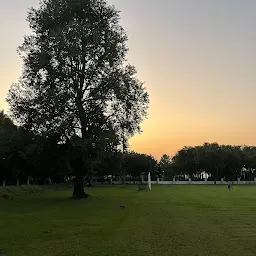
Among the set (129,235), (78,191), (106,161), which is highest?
(106,161)

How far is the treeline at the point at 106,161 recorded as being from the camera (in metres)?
35.9

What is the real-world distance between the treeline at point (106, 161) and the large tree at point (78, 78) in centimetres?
112

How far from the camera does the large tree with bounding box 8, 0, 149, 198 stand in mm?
34625

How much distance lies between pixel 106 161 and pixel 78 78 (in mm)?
8480

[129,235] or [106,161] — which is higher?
[106,161]

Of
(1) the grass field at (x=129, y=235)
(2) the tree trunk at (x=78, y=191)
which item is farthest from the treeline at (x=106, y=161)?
(1) the grass field at (x=129, y=235)

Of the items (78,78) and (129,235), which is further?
(78,78)

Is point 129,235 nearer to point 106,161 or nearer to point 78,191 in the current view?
point 78,191

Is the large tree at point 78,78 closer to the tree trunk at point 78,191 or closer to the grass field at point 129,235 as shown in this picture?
the tree trunk at point 78,191

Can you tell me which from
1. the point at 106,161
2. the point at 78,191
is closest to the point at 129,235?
the point at 78,191

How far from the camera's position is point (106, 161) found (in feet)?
131

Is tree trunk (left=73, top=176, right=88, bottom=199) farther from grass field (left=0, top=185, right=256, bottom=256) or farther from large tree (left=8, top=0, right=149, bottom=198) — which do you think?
grass field (left=0, top=185, right=256, bottom=256)

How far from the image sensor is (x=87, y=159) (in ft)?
114

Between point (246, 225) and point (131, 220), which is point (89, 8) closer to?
point (131, 220)
